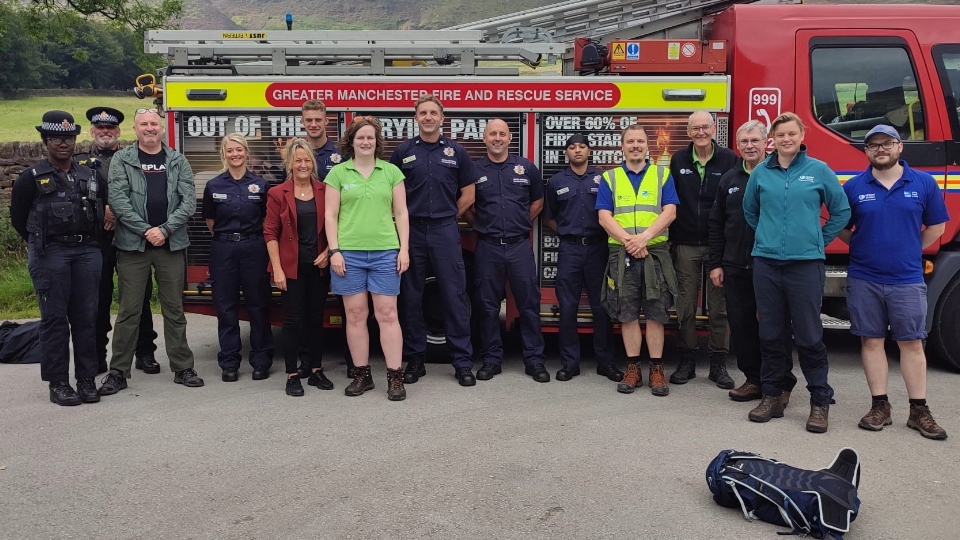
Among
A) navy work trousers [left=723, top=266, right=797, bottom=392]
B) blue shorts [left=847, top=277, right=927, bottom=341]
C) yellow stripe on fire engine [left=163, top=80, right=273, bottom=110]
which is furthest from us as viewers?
yellow stripe on fire engine [left=163, top=80, right=273, bottom=110]

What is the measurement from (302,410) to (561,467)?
194cm

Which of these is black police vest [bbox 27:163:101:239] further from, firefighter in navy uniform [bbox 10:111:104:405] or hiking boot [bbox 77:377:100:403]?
hiking boot [bbox 77:377:100:403]

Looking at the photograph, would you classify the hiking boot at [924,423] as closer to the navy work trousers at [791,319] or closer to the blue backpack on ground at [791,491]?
the navy work trousers at [791,319]

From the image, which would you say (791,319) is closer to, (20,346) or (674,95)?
(674,95)

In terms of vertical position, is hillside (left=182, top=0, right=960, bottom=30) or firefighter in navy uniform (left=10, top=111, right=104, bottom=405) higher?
hillside (left=182, top=0, right=960, bottom=30)

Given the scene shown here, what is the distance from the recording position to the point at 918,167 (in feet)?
22.0

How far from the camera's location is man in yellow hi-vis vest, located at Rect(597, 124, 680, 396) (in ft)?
21.0

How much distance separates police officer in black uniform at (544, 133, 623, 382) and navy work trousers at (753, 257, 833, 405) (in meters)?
1.26

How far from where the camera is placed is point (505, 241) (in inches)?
265

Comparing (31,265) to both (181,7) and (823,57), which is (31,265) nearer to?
(823,57)

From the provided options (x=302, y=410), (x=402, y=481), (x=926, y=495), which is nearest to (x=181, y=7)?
(x=302, y=410)

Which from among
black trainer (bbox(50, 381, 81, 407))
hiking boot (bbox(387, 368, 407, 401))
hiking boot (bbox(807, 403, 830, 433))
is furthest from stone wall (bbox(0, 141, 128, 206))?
hiking boot (bbox(807, 403, 830, 433))

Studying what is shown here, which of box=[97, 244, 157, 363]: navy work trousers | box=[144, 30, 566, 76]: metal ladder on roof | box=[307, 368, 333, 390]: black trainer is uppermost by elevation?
box=[144, 30, 566, 76]: metal ladder on roof

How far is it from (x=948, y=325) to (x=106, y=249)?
625 cm
